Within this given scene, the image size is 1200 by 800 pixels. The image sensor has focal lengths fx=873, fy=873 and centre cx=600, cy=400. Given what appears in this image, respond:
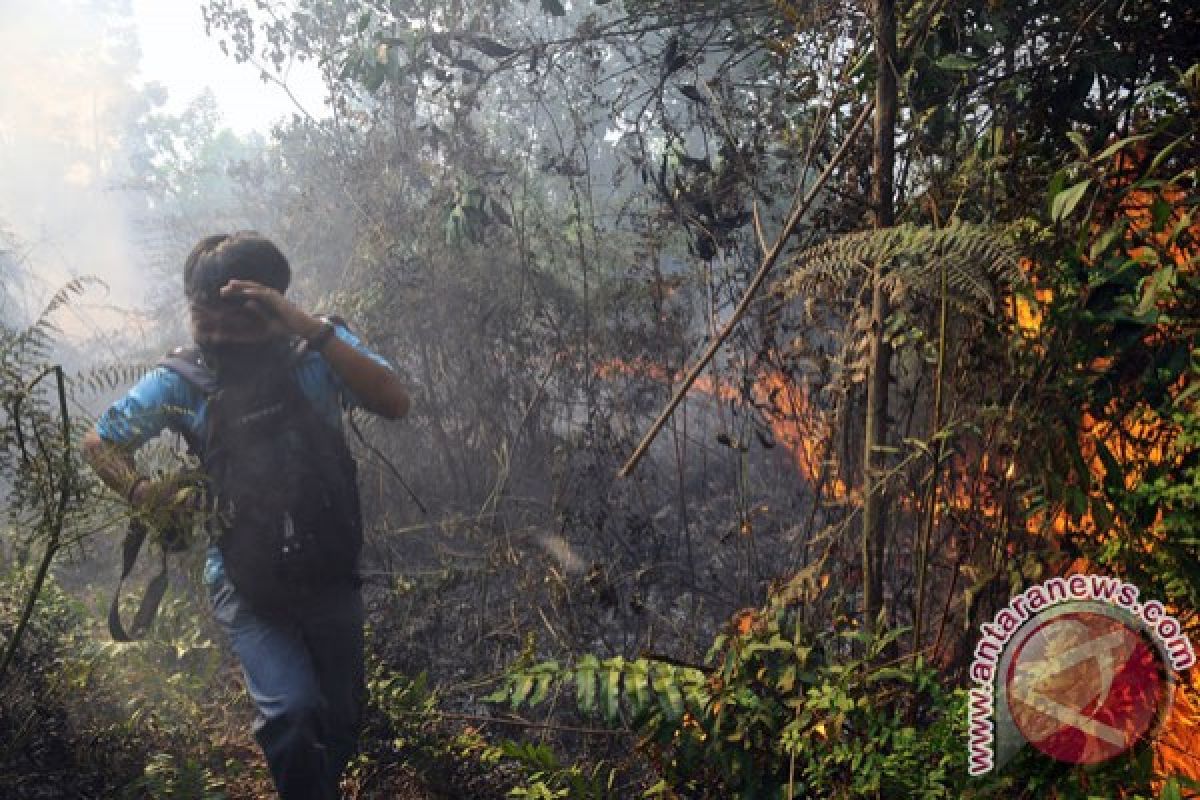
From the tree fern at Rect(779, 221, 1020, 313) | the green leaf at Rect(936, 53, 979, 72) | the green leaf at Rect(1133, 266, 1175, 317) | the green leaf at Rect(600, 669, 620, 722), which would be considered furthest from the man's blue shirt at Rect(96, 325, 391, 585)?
the green leaf at Rect(1133, 266, 1175, 317)

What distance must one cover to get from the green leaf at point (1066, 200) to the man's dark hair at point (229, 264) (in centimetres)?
223

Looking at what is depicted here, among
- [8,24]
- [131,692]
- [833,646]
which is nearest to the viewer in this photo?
[833,646]

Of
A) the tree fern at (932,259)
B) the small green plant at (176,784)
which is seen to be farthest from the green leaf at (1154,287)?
the small green plant at (176,784)

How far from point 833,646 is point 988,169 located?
1.35 metres

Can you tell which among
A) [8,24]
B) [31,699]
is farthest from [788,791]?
[8,24]

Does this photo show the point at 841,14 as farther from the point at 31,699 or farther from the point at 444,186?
the point at 444,186

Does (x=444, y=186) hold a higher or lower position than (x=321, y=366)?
higher

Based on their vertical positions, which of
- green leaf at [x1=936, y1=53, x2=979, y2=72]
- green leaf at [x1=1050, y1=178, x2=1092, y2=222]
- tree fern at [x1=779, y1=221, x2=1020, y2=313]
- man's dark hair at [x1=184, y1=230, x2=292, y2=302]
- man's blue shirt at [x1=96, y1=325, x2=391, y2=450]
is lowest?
man's blue shirt at [x1=96, y1=325, x2=391, y2=450]

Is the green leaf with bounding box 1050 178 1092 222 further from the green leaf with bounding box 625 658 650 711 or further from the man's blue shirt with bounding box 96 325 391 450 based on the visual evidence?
the man's blue shirt with bounding box 96 325 391 450

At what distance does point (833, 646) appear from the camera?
98.7 inches

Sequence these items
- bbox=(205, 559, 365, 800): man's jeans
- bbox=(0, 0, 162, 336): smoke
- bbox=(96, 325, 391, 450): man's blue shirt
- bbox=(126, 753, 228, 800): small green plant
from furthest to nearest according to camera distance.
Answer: bbox=(0, 0, 162, 336): smoke, bbox=(126, 753, 228, 800): small green plant, bbox=(96, 325, 391, 450): man's blue shirt, bbox=(205, 559, 365, 800): man's jeans

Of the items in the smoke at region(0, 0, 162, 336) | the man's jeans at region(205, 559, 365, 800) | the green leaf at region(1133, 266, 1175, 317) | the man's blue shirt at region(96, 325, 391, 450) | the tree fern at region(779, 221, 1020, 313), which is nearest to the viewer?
the green leaf at region(1133, 266, 1175, 317)

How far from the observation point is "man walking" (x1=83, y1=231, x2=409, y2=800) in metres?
2.58

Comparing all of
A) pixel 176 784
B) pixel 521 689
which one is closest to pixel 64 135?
pixel 176 784
